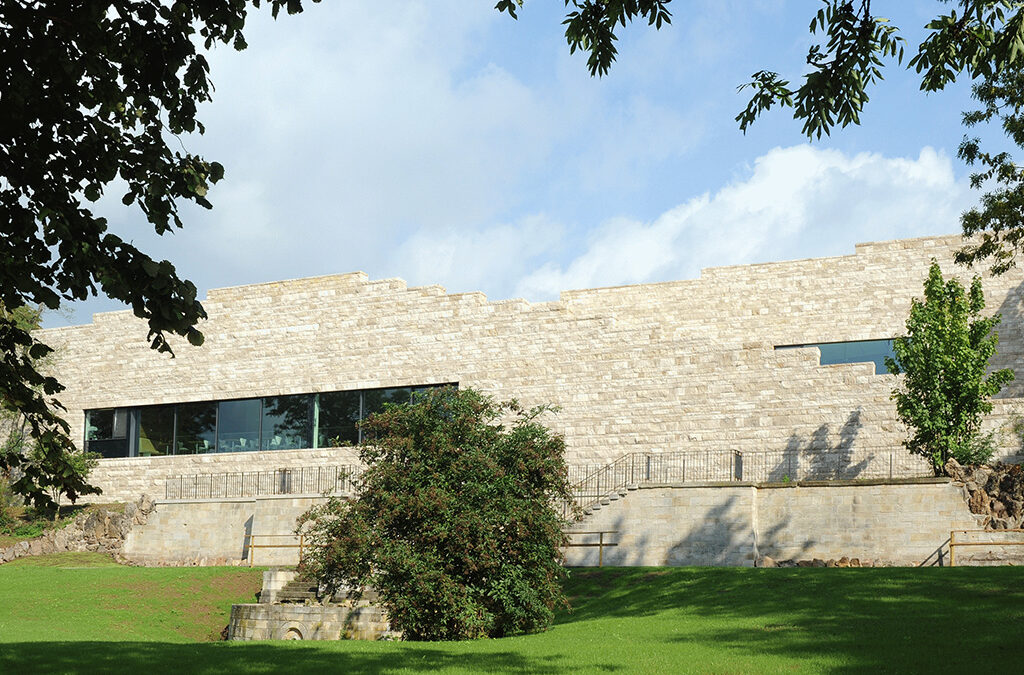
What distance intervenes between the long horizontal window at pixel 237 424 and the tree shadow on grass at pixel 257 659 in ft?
73.3

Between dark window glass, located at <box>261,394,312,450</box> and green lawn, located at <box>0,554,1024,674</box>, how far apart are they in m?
11.9

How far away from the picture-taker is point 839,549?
96.2 ft

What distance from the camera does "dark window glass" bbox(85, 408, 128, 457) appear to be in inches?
1772

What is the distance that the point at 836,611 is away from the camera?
19609 millimetres

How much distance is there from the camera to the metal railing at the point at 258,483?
39625mm

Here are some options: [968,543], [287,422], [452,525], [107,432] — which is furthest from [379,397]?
[968,543]

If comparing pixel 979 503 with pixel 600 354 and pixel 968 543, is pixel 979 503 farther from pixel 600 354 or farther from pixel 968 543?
pixel 600 354

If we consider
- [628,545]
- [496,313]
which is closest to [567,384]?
[496,313]

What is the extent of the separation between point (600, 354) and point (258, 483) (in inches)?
552

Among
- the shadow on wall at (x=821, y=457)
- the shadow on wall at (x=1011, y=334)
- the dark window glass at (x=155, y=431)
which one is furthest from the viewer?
the dark window glass at (x=155, y=431)

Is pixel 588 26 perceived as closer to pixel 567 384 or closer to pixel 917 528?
pixel 917 528

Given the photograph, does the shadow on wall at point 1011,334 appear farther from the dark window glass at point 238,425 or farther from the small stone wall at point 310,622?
the dark window glass at point 238,425

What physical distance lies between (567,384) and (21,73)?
29.5m

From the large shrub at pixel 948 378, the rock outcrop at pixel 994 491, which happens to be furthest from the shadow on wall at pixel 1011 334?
the rock outcrop at pixel 994 491
